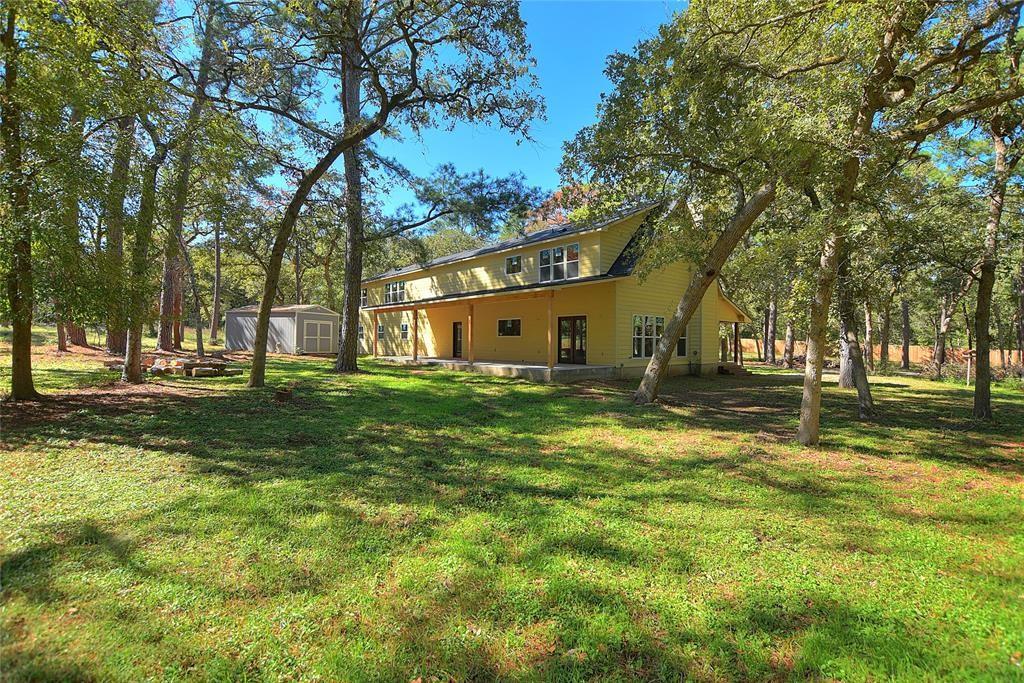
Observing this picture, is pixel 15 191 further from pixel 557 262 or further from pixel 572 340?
pixel 572 340

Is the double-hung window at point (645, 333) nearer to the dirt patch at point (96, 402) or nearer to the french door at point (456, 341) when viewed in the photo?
the french door at point (456, 341)

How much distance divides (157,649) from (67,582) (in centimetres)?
113

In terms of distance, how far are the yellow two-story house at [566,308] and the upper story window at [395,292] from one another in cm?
278

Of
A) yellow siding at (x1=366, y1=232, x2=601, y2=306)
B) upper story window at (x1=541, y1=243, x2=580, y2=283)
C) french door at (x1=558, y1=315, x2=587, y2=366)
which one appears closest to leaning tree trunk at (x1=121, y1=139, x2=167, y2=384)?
yellow siding at (x1=366, y1=232, x2=601, y2=306)

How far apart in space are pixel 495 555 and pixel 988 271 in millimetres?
9877

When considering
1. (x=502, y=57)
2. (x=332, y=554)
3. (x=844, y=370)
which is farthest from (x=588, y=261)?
(x=332, y=554)

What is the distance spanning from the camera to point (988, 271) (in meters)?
7.71

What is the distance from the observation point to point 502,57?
1009 cm

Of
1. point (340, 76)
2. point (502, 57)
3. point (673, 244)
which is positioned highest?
point (340, 76)

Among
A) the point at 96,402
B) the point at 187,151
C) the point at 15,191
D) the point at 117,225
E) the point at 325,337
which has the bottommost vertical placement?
the point at 96,402

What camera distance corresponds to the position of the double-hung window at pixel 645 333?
15.5 m

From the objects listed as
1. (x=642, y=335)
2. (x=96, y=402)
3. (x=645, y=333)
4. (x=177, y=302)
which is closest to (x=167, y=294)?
(x=177, y=302)

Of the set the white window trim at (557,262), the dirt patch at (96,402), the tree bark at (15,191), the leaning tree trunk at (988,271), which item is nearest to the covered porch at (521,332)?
the white window trim at (557,262)

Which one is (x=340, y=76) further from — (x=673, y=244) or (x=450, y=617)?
(x=450, y=617)
